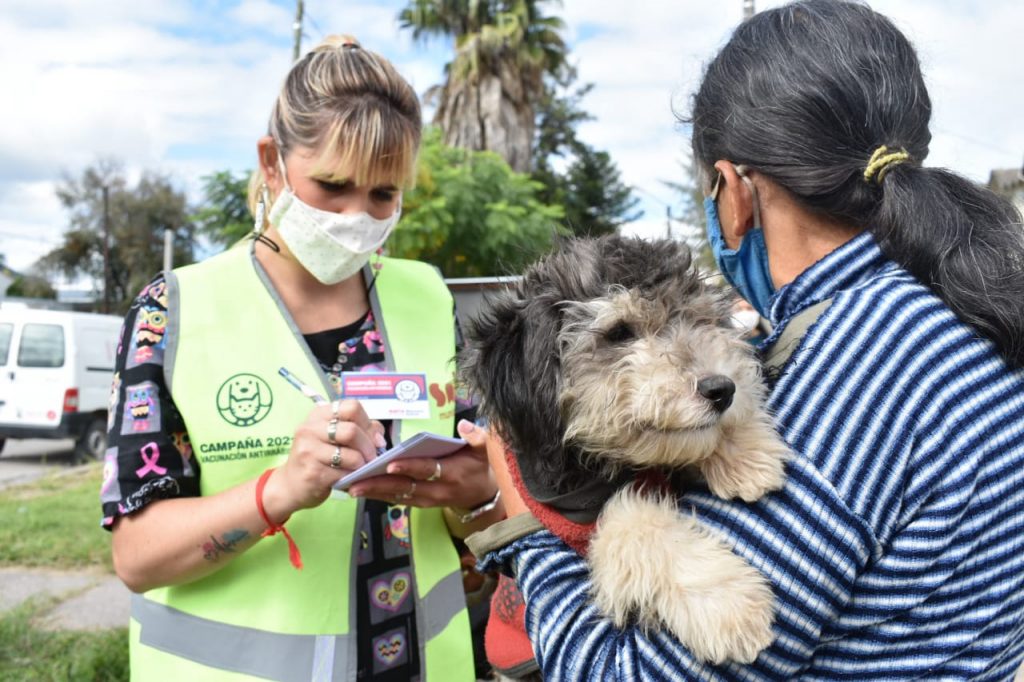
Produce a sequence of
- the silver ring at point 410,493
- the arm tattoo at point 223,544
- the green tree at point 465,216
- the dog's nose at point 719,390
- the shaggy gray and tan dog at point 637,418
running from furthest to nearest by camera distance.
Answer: the green tree at point 465,216
the silver ring at point 410,493
the arm tattoo at point 223,544
the dog's nose at point 719,390
the shaggy gray and tan dog at point 637,418

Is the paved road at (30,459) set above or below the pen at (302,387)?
below

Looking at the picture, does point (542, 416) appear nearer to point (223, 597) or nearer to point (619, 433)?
point (619, 433)

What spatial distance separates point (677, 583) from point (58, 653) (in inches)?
186

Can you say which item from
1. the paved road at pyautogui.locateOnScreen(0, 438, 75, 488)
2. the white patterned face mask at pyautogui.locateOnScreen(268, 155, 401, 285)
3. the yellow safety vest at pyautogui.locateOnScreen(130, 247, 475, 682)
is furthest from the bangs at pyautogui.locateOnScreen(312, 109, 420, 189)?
the paved road at pyautogui.locateOnScreen(0, 438, 75, 488)

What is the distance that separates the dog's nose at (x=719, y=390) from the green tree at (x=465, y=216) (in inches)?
484

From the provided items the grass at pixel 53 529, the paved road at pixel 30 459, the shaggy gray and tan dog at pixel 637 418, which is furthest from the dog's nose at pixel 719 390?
the paved road at pixel 30 459

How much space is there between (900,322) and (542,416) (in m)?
0.81

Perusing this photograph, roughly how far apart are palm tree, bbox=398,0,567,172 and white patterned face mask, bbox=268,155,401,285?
1883cm

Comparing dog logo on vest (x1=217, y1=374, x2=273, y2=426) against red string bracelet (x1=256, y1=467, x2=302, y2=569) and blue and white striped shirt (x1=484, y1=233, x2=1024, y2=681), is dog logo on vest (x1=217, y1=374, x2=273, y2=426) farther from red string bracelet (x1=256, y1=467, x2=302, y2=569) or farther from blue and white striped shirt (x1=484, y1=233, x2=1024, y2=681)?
blue and white striped shirt (x1=484, y1=233, x2=1024, y2=681)

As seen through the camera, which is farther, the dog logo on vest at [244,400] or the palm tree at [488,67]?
the palm tree at [488,67]

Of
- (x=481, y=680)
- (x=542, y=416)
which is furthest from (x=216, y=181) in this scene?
(x=542, y=416)

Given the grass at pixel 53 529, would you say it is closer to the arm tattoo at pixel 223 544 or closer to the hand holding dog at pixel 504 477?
the arm tattoo at pixel 223 544

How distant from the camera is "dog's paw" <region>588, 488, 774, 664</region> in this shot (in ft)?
4.57

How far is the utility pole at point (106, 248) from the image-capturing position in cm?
4459
